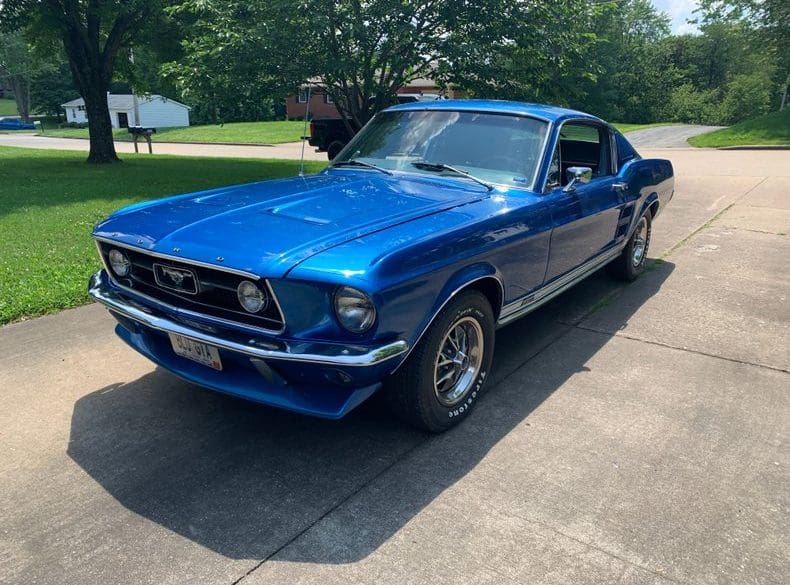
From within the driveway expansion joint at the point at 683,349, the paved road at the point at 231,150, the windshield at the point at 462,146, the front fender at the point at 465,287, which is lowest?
the driveway expansion joint at the point at 683,349

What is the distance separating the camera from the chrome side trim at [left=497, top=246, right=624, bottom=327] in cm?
374

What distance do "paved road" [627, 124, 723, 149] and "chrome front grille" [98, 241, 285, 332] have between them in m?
24.1

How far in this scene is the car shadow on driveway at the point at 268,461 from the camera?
2.58 metres

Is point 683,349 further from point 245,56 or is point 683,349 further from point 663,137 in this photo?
point 663,137

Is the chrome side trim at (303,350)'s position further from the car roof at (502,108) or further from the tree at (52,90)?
the tree at (52,90)

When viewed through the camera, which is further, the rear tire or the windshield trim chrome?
the rear tire

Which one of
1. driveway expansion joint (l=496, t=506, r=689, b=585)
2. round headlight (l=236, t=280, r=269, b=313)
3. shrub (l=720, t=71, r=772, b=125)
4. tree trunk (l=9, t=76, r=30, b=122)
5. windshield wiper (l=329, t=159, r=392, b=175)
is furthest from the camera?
tree trunk (l=9, t=76, r=30, b=122)

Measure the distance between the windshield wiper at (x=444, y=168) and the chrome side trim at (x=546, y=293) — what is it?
0.74m

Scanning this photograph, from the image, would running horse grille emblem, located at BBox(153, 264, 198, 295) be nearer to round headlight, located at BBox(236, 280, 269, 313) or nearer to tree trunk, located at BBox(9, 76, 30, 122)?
round headlight, located at BBox(236, 280, 269, 313)

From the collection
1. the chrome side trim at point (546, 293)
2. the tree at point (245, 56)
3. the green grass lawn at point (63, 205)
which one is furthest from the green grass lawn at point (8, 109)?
the chrome side trim at point (546, 293)

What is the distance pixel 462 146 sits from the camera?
4.21 m

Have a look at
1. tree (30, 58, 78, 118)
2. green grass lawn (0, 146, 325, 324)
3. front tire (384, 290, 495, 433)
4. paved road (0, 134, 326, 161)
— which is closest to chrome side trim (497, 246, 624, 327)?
front tire (384, 290, 495, 433)

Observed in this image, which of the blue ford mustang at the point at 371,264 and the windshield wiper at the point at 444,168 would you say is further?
the windshield wiper at the point at 444,168

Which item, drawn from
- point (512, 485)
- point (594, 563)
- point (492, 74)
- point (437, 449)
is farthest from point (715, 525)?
point (492, 74)
